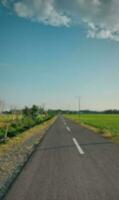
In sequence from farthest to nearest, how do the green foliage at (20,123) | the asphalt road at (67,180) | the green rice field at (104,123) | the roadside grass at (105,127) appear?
the green rice field at (104,123)
the green foliage at (20,123)
the roadside grass at (105,127)
the asphalt road at (67,180)

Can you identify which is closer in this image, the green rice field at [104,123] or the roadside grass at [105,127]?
the roadside grass at [105,127]

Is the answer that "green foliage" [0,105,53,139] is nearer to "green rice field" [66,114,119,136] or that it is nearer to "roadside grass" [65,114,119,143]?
"roadside grass" [65,114,119,143]

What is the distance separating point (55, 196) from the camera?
18.4 ft

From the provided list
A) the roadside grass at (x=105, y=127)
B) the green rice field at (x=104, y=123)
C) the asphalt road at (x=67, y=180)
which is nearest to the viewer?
the asphalt road at (x=67, y=180)

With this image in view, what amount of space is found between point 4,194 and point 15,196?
13.1 inches

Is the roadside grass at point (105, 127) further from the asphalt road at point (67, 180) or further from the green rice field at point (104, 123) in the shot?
the asphalt road at point (67, 180)

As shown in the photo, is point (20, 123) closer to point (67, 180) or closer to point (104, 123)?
point (104, 123)

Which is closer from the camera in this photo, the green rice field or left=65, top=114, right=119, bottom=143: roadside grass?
left=65, top=114, right=119, bottom=143: roadside grass

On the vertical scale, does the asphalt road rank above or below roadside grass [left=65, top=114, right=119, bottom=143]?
below

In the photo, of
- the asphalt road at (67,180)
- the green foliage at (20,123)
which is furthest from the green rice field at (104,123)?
the asphalt road at (67,180)

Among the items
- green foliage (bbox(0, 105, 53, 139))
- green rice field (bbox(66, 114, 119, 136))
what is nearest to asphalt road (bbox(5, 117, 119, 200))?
green foliage (bbox(0, 105, 53, 139))

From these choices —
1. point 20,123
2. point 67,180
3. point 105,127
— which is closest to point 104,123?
point 105,127

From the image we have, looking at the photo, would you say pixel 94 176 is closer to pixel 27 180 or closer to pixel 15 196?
pixel 27 180

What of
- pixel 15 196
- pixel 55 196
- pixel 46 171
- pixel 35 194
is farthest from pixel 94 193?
pixel 46 171
